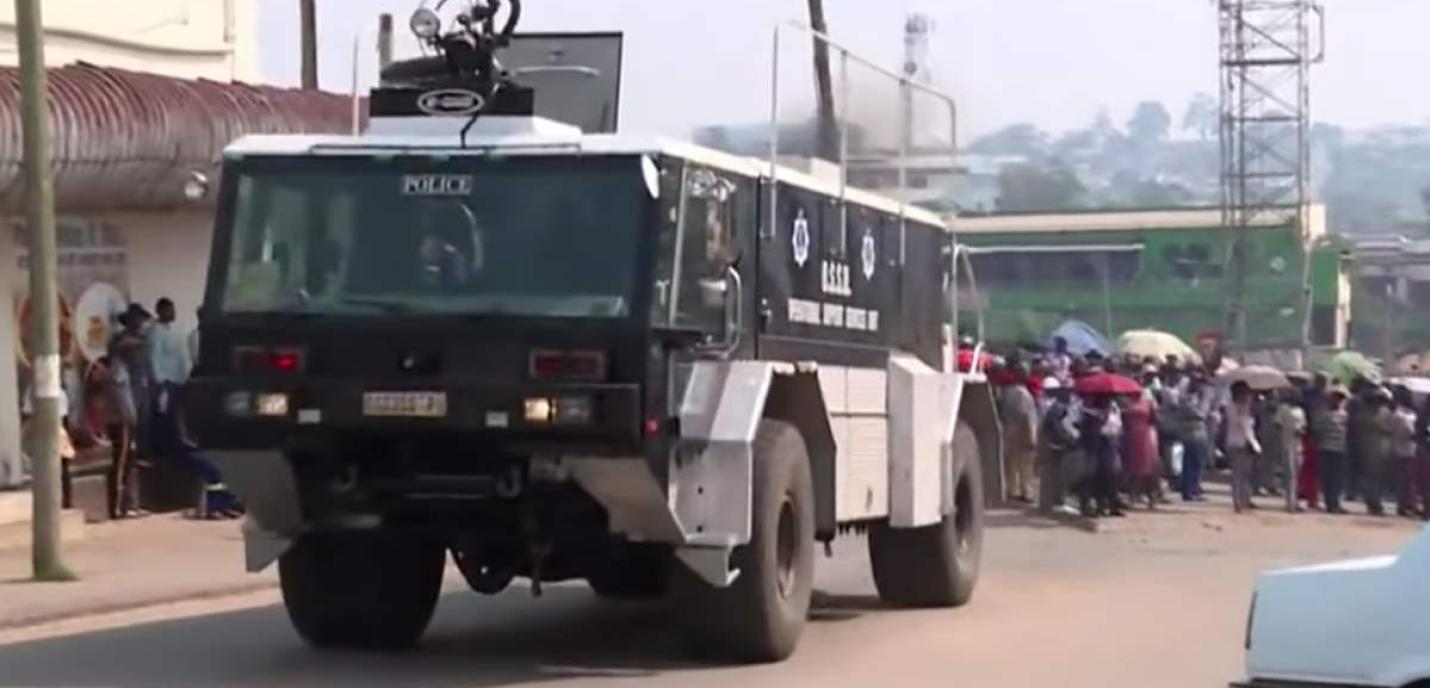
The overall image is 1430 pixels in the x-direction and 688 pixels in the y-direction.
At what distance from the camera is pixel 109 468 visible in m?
23.4

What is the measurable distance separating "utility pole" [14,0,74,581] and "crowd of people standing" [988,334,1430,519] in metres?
12.7

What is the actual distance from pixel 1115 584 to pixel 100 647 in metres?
8.21

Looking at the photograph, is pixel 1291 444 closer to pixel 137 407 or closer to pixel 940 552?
pixel 137 407

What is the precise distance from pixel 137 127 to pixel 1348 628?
47.4 feet

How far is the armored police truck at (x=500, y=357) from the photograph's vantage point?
1296cm

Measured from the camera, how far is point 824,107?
52.0 ft

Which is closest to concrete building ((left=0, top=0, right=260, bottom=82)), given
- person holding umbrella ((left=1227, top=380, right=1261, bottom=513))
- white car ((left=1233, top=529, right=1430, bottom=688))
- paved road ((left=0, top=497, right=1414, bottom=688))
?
paved road ((left=0, top=497, right=1414, bottom=688))

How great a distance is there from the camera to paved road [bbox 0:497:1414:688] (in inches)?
538

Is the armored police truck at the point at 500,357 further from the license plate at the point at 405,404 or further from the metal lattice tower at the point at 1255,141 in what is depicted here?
the metal lattice tower at the point at 1255,141

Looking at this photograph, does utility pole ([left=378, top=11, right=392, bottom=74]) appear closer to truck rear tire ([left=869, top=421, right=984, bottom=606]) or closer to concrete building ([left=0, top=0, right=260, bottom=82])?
truck rear tire ([left=869, top=421, right=984, bottom=606])

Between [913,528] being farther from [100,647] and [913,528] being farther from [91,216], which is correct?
[91,216]

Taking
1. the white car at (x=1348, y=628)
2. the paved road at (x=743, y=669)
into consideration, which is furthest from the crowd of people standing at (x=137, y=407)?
the white car at (x=1348, y=628)

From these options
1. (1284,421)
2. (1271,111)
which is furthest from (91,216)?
(1271,111)

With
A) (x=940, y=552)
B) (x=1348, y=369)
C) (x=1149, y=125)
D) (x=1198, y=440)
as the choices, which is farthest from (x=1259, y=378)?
(x=1149, y=125)
